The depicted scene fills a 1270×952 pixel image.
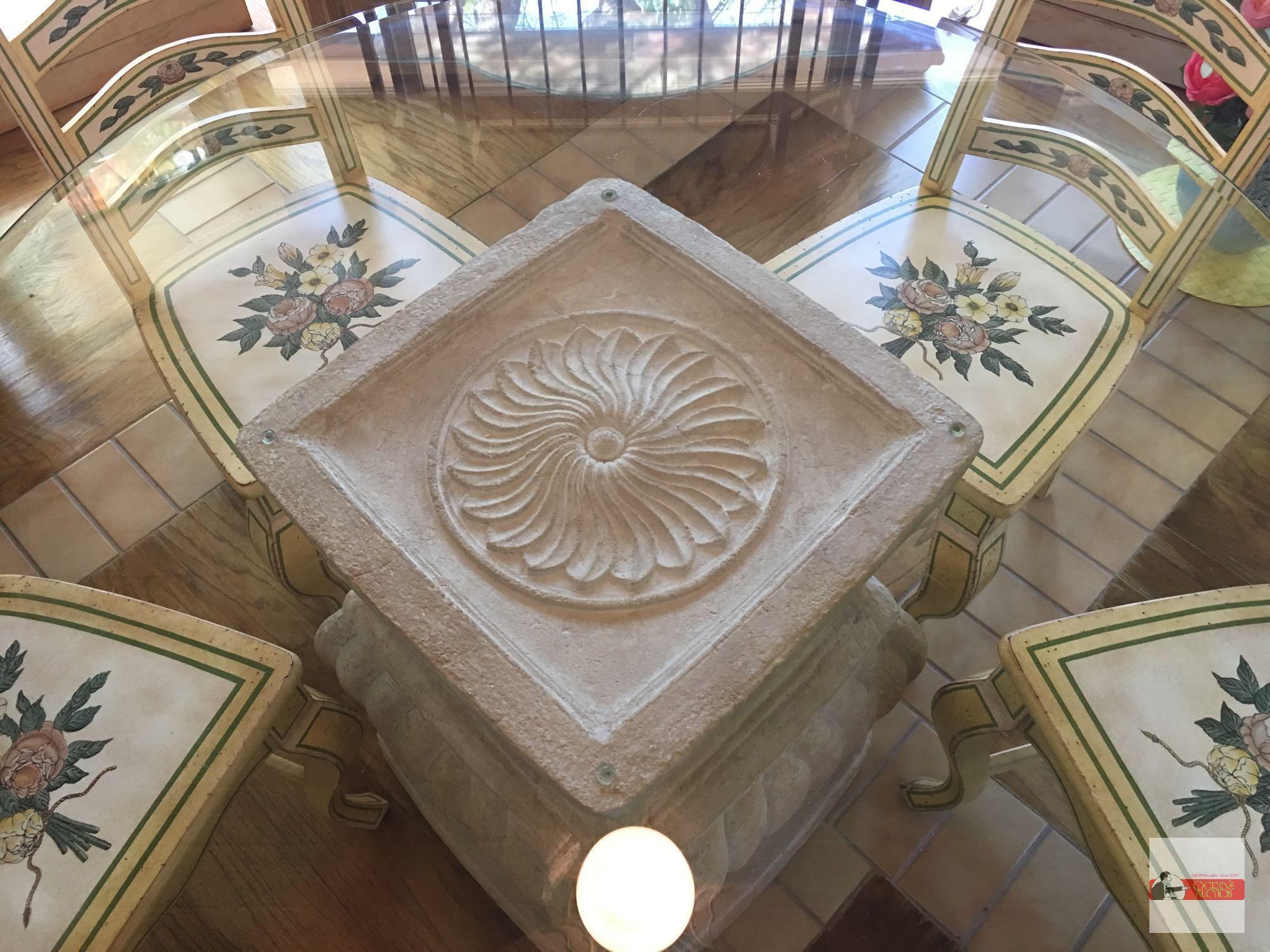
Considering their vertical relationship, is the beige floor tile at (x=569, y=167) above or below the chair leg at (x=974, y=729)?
above

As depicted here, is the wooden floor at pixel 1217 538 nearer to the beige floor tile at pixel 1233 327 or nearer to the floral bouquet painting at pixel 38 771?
the beige floor tile at pixel 1233 327

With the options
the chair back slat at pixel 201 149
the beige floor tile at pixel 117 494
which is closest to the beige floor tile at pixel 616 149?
the chair back slat at pixel 201 149

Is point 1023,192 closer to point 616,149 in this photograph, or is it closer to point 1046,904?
point 616,149

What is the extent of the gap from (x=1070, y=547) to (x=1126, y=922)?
22.8 inches

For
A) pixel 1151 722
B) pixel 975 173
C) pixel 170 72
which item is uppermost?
pixel 975 173

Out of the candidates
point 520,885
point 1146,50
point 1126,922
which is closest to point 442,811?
point 520,885

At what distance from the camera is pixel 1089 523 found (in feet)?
5.58

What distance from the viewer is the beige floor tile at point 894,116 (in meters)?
1.59

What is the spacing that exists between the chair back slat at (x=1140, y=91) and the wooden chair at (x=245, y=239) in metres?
0.89

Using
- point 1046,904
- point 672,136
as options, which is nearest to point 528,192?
point 672,136

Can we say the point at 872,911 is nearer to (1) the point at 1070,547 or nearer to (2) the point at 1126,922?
(2) the point at 1126,922

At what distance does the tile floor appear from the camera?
1.42 m

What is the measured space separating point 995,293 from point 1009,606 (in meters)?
0.54

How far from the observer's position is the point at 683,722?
2.82 ft
